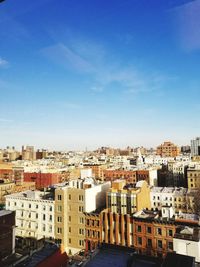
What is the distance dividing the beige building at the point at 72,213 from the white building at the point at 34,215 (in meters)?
1.06

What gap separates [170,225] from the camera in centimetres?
2362

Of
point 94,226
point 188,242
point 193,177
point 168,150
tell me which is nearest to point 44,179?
point 193,177

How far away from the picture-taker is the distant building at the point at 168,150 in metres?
112

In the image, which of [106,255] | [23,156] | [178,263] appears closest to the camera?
[178,263]

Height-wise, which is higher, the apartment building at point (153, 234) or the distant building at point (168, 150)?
the distant building at point (168, 150)

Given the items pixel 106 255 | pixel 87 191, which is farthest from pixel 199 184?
pixel 106 255

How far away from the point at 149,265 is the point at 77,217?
16.0 meters

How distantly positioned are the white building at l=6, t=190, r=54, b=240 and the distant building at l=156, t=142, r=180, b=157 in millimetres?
85591

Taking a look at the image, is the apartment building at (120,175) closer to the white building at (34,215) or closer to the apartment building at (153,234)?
the white building at (34,215)

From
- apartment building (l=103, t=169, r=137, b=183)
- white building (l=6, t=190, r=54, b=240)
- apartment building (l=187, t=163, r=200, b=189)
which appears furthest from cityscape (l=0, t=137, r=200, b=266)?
apartment building (l=103, t=169, r=137, b=183)

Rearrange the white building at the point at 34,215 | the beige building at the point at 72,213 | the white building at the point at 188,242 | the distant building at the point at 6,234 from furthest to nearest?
1. the white building at the point at 34,215
2. the beige building at the point at 72,213
3. the distant building at the point at 6,234
4. the white building at the point at 188,242

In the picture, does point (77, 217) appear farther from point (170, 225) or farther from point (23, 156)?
point (23, 156)

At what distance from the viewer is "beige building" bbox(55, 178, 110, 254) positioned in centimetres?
2841

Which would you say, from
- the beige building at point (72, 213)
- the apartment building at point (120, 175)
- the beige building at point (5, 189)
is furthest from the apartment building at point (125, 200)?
the apartment building at point (120, 175)
